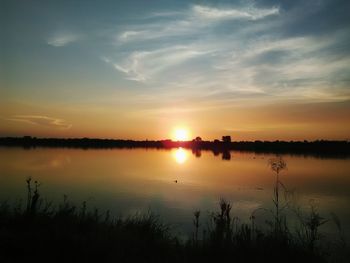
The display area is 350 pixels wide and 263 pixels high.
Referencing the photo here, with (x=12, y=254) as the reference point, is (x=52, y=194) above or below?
below

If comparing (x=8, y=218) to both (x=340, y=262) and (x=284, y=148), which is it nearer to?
(x=340, y=262)

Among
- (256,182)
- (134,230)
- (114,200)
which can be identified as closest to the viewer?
(134,230)

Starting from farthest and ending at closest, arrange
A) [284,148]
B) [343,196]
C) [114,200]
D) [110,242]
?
[284,148]
[343,196]
[114,200]
[110,242]

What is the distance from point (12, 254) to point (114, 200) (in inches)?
643

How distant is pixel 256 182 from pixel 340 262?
29100mm

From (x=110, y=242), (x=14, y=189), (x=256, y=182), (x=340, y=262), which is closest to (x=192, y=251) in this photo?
(x=110, y=242)

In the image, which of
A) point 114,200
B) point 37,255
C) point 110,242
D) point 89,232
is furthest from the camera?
point 114,200

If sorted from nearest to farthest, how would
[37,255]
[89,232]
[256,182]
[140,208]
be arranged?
[37,255]
[89,232]
[140,208]
[256,182]

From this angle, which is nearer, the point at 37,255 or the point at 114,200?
the point at 37,255

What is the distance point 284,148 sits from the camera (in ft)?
464

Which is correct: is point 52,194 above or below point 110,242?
below

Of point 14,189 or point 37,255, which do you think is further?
point 14,189

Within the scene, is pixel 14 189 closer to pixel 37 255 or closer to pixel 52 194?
pixel 52 194

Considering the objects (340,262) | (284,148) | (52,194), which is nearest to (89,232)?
(340,262)
